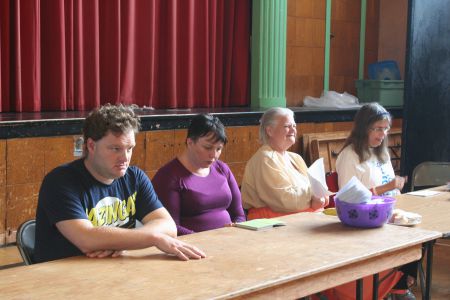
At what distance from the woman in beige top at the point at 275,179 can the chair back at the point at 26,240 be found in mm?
1495

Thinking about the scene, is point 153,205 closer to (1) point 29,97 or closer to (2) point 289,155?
(2) point 289,155

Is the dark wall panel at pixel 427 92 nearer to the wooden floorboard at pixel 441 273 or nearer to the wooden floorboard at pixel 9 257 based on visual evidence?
the wooden floorboard at pixel 441 273

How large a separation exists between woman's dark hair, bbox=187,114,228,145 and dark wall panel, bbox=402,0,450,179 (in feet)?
9.87

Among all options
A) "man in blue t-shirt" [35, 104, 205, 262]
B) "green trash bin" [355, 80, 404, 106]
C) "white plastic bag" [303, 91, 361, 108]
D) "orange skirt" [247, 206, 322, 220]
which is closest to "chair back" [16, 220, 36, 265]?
"man in blue t-shirt" [35, 104, 205, 262]

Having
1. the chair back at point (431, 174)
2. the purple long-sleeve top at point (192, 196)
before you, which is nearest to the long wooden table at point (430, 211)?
the chair back at point (431, 174)

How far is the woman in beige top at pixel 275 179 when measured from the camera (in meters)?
4.01

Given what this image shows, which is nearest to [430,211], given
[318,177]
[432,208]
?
[432,208]

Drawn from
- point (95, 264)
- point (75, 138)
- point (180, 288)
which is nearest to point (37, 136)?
point (75, 138)

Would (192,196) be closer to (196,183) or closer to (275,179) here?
(196,183)

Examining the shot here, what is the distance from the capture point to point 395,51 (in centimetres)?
873

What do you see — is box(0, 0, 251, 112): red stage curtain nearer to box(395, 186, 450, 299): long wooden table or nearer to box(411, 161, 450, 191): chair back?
box(411, 161, 450, 191): chair back

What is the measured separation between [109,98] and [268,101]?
1.66 m

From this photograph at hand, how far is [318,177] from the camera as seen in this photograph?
3.59 metres

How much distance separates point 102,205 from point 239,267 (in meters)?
0.63
